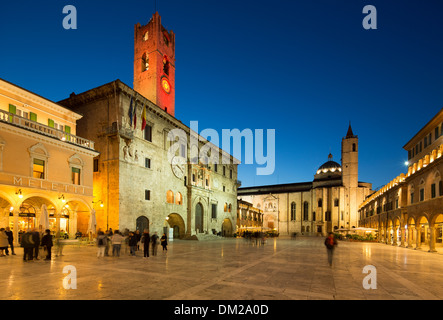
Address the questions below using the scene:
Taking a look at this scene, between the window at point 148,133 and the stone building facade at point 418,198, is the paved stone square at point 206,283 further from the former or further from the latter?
the window at point 148,133

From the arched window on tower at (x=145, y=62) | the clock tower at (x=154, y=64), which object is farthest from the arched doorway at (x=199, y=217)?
the arched window on tower at (x=145, y=62)

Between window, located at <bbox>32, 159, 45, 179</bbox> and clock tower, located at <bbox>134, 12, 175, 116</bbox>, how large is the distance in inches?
784

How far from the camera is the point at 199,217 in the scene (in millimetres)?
41000

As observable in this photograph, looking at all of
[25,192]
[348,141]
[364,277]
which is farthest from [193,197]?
[348,141]

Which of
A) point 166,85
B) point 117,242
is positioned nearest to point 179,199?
point 166,85

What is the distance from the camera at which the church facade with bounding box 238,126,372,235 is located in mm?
73250

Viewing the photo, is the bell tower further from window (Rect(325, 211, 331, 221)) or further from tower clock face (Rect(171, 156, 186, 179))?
tower clock face (Rect(171, 156, 186, 179))

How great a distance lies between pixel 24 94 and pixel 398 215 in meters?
39.3

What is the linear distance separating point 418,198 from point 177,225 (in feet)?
90.8

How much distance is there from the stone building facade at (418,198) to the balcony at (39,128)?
29.2m

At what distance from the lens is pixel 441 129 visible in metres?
29.1

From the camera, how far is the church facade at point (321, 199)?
2884 inches

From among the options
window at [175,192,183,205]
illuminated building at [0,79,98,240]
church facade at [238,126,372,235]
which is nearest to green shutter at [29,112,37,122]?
illuminated building at [0,79,98,240]
